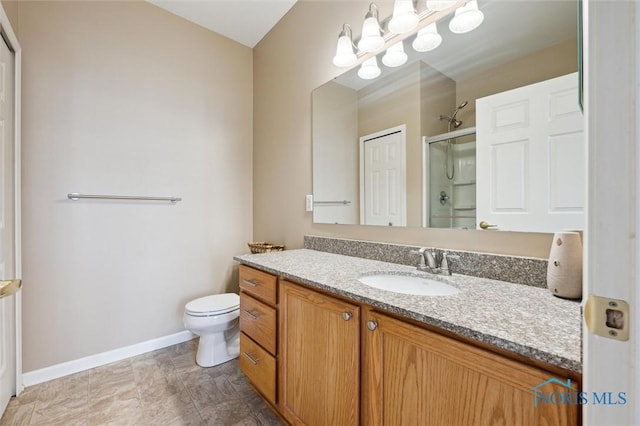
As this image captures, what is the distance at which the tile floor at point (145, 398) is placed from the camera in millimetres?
1414

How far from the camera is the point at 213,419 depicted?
1.41 m

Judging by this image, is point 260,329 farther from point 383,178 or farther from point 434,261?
point 383,178

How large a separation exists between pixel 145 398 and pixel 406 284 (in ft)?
5.29

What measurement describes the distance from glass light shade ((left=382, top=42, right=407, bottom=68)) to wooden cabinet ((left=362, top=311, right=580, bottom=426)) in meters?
1.28

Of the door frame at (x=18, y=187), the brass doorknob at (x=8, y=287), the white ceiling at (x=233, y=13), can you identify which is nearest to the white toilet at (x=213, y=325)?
the door frame at (x=18, y=187)

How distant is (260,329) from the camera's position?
1410mm

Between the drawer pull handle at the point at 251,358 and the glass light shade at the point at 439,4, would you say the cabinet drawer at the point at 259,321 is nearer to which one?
the drawer pull handle at the point at 251,358

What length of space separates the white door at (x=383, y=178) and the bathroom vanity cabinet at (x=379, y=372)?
2.15 feet

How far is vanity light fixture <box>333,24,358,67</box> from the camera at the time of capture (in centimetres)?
162

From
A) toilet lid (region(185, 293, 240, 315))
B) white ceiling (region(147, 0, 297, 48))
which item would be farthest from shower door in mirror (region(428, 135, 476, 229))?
white ceiling (region(147, 0, 297, 48))

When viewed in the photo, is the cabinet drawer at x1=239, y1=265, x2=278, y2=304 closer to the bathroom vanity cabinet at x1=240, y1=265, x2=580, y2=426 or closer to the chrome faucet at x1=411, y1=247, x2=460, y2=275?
the bathroom vanity cabinet at x1=240, y1=265, x2=580, y2=426

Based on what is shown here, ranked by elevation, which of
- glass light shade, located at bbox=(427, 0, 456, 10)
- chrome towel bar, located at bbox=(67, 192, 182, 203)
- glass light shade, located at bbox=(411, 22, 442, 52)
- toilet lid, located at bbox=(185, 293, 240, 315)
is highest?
Answer: glass light shade, located at bbox=(427, 0, 456, 10)

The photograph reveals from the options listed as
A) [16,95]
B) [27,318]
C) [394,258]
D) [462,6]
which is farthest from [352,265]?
[16,95]

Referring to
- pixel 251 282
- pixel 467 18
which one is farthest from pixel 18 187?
pixel 467 18
